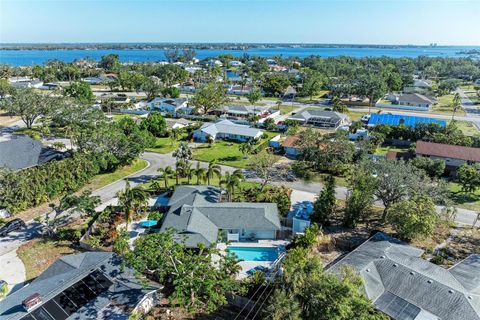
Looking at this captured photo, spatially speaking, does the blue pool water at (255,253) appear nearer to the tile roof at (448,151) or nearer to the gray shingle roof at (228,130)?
the gray shingle roof at (228,130)

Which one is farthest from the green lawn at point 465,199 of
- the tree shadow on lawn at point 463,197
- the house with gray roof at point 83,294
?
the house with gray roof at point 83,294

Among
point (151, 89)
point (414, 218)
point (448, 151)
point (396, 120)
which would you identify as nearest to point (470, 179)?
point (448, 151)

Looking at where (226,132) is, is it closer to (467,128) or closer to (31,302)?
(31,302)

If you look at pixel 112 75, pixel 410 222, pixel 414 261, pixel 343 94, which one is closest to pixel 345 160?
pixel 410 222

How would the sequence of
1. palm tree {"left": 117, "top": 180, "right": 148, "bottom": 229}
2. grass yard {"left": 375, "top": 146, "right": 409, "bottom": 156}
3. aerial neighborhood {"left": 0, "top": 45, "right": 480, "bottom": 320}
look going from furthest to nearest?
grass yard {"left": 375, "top": 146, "right": 409, "bottom": 156} < palm tree {"left": 117, "top": 180, "right": 148, "bottom": 229} < aerial neighborhood {"left": 0, "top": 45, "right": 480, "bottom": 320}

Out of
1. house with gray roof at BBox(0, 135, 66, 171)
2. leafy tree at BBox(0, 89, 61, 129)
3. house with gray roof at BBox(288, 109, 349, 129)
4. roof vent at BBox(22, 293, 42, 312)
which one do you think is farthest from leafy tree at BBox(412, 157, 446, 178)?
leafy tree at BBox(0, 89, 61, 129)

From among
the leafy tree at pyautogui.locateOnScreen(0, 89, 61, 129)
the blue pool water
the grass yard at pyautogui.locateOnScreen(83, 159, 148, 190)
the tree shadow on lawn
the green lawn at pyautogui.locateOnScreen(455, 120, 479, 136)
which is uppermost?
the leafy tree at pyautogui.locateOnScreen(0, 89, 61, 129)

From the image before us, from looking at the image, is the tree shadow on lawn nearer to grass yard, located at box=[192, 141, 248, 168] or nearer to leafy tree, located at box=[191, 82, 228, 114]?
grass yard, located at box=[192, 141, 248, 168]
